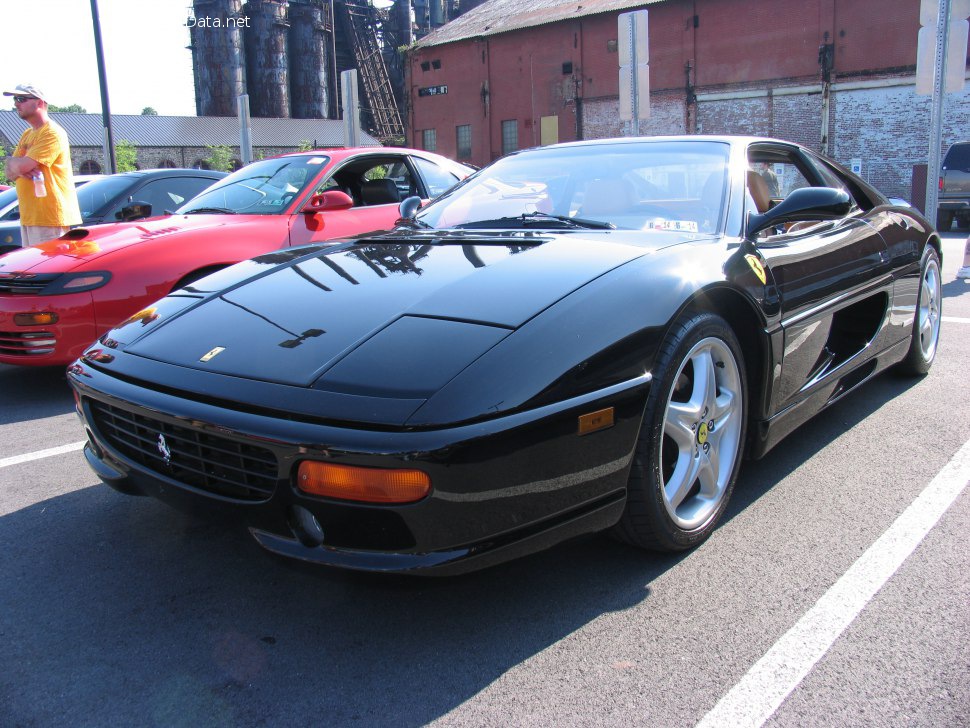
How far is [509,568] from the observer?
2.23 m

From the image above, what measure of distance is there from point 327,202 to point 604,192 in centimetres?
229

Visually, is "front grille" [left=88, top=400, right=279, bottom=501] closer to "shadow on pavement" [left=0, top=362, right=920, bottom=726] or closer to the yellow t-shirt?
"shadow on pavement" [left=0, top=362, right=920, bottom=726]

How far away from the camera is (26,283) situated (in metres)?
4.20

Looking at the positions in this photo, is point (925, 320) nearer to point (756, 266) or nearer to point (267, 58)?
point (756, 266)

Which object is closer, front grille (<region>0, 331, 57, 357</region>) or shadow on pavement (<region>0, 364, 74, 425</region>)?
shadow on pavement (<region>0, 364, 74, 425</region>)

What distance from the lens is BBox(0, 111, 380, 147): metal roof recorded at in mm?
33094

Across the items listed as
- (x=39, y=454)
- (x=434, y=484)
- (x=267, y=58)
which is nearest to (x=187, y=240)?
(x=39, y=454)

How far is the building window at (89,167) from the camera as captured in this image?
1277 inches

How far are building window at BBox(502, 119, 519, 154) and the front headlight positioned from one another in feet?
97.5

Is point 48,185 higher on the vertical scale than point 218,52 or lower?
lower

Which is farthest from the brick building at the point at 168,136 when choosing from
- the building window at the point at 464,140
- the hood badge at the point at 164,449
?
the hood badge at the point at 164,449

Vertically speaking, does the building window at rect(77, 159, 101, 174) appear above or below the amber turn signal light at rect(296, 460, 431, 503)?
above

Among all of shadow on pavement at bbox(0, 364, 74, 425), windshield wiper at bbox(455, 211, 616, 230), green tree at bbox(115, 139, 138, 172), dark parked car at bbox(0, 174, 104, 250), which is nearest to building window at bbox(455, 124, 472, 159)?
green tree at bbox(115, 139, 138, 172)

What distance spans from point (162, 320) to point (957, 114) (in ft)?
83.1
